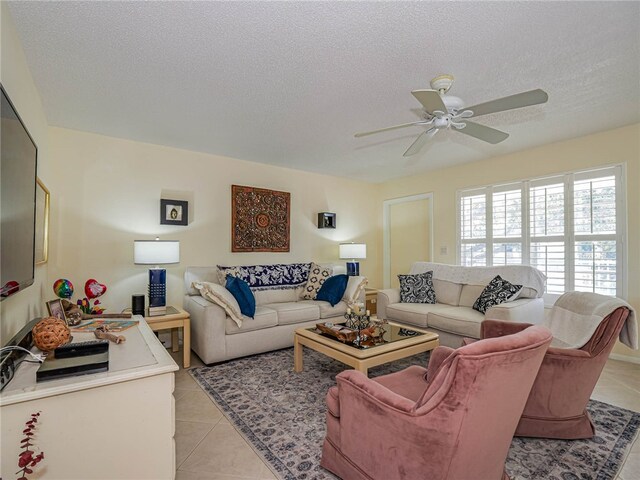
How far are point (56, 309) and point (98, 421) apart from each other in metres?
1.24

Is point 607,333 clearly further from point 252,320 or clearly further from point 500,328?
point 252,320

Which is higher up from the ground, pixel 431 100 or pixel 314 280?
pixel 431 100

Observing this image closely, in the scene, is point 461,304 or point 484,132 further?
point 461,304

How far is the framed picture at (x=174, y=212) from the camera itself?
3.78 meters

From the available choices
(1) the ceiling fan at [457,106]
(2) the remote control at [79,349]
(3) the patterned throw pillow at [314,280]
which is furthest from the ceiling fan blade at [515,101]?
(3) the patterned throw pillow at [314,280]

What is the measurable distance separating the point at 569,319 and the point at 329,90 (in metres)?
2.35

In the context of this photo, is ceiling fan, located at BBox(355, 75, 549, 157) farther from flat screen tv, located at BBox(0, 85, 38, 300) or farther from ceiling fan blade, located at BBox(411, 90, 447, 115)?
flat screen tv, located at BBox(0, 85, 38, 300)

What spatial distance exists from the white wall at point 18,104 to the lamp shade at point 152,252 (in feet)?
2.46

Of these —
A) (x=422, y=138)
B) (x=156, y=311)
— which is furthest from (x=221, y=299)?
(x=422, y=138)

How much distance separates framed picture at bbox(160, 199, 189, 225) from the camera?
378cm

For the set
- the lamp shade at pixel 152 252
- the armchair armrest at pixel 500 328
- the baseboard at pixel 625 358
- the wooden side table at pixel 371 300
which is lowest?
the baseboard at pixel 625 358

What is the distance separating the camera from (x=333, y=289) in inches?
161

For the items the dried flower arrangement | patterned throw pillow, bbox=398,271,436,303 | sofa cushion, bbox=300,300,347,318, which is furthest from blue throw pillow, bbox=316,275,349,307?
the dried flower arrangement

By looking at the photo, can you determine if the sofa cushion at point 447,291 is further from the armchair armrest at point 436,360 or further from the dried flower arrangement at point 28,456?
the dried flower arrangement at point 28,456
